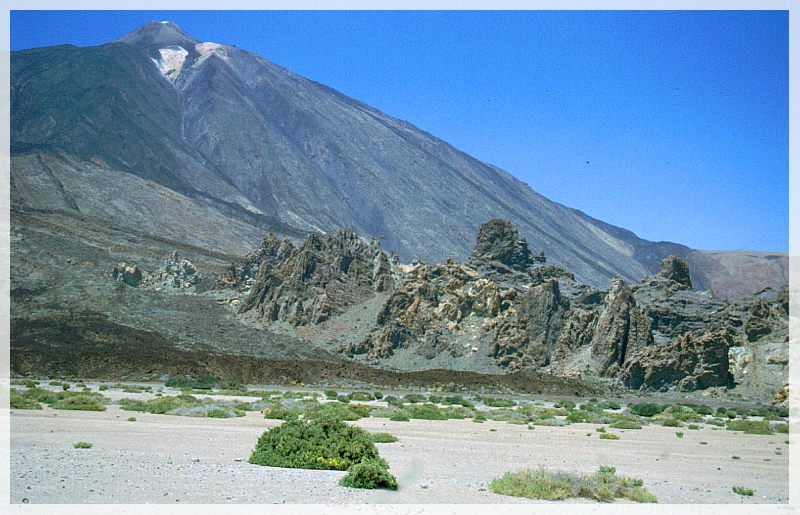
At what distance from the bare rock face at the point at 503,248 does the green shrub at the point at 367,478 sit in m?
77.9

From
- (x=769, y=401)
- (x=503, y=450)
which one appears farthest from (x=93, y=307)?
(x=503, y=450)

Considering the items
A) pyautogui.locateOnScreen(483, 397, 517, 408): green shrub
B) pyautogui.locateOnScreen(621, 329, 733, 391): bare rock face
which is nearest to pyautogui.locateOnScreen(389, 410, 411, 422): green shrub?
pyautogui.locateOnScreen(483, 397, 517, 408): green shrub

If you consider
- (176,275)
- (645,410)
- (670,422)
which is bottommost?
(670,422)

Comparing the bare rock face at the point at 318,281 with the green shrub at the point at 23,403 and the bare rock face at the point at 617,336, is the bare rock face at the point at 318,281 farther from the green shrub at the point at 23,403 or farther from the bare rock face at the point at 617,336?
the green shrub at the point at 23,403

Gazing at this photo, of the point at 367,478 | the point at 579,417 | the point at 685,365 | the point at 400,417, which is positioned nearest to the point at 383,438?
the point at 400,417

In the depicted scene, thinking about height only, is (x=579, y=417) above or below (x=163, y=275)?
below

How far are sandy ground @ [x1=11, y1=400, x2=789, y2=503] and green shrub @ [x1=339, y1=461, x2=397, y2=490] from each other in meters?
0.29

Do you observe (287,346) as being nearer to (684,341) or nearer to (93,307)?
(93,307)

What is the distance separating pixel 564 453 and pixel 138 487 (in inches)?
493

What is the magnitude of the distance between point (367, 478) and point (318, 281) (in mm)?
79691

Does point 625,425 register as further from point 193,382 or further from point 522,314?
point 522,314

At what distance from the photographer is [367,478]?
14.9 m

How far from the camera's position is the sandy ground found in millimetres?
14180

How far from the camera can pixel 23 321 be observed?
8350 centimetres
